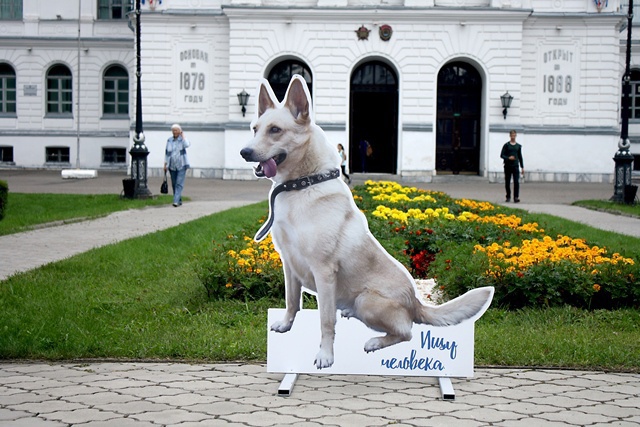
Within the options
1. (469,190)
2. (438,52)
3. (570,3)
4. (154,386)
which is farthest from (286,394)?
(570,3)

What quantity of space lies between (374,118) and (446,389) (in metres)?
35.9

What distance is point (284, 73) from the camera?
4084 centimetres

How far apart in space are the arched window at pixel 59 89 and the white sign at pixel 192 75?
9.31 meters

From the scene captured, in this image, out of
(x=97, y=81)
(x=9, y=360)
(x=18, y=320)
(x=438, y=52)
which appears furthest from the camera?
(x=97, y=81)

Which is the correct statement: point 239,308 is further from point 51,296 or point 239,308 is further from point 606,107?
point 606,107

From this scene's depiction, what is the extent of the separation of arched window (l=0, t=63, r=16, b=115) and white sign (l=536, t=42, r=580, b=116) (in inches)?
1042

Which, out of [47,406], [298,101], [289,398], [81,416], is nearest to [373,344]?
[289,398]

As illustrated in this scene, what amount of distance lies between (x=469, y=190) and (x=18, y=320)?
25.7 m

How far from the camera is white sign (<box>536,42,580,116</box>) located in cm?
3966

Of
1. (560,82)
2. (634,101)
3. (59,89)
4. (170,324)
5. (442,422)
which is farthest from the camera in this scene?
(59,89)

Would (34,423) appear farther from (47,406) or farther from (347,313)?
(347,313)

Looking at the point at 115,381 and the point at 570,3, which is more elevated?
the point at 570,3

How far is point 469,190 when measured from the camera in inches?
1292

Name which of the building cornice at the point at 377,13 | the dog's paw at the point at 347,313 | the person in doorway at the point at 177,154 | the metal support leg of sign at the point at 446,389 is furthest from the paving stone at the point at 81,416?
the building cornice at the point at 377,13
